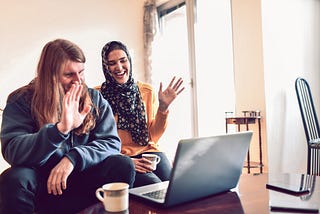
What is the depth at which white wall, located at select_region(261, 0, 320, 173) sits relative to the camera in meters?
2.67

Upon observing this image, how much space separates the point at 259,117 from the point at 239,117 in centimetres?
15

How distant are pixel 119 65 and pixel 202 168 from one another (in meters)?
1.14

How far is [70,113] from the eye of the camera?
3.71ft

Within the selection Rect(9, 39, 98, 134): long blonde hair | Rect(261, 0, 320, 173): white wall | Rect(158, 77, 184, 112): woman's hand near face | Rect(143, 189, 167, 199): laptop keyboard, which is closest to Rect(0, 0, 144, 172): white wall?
Rect(261, 0, 320, 173): white wall

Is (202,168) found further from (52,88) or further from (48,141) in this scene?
A: (52,88)

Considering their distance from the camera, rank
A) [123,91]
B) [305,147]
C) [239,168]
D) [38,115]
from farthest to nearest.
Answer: [305,147], [123,91], [38,115], [239,168]

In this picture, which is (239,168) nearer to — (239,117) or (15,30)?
(239,117)

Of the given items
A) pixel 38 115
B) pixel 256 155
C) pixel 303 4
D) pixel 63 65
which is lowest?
pixel 256 155

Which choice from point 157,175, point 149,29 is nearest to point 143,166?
point 157,175

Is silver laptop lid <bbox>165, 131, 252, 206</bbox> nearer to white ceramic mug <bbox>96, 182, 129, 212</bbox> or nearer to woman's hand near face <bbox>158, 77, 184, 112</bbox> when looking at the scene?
white ceramic mug <bbox>96, 182, 129, 212</bbox>

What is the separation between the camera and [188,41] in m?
3.30

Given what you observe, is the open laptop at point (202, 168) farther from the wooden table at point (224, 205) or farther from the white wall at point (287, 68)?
the white wall at point (287, 68)

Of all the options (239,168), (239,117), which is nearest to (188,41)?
(239,117)

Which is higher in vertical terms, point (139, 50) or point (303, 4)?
point (303, 4)
